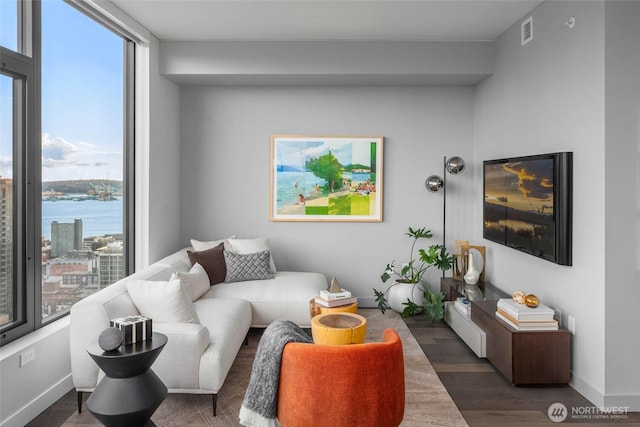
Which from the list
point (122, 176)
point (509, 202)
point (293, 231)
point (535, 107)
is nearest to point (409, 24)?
point (535, 107)

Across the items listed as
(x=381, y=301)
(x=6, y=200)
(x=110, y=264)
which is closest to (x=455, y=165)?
(x=381, y=301)

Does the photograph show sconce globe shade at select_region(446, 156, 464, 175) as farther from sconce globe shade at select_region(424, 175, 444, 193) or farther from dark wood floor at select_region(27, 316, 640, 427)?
dark wood floor at select_region(27, 316, 640, 427)

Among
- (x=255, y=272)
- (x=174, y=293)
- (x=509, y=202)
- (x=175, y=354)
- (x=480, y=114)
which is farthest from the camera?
(x=480, y=114)

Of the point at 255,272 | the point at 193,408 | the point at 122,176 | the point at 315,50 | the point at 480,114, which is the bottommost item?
the point at 193,408

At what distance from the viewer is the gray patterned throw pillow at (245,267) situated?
4.29 metres

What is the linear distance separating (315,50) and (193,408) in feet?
11.2

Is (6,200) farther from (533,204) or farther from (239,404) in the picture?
(533,204)

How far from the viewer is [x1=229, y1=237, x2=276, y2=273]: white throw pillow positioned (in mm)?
4570

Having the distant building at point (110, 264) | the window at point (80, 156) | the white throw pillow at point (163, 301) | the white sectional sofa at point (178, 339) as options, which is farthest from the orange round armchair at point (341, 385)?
the distant building at point (110, 264)

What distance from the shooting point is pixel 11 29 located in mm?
2613

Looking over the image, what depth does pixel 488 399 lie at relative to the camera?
2.85 meters

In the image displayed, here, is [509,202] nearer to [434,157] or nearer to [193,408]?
[434,157]

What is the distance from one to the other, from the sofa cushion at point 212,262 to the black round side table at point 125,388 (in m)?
1.99

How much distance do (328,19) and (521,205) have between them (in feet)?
7.62
